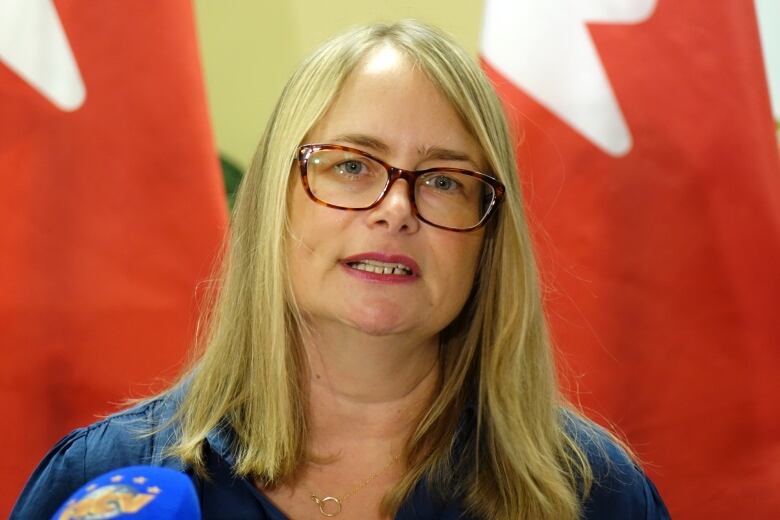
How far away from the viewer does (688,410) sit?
1.84m

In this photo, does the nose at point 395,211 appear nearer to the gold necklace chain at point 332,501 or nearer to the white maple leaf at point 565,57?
the gold necklace chain at point 332,501

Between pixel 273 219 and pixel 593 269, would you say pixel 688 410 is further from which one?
pixel 273 219

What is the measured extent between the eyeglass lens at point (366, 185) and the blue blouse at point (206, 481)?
0.34 metres

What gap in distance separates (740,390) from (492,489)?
2.37ft

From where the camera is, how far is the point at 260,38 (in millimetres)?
1882

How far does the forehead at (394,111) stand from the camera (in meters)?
1.26

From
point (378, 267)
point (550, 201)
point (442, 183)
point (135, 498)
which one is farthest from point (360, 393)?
point (550, 201)

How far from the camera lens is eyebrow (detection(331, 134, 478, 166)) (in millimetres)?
1258

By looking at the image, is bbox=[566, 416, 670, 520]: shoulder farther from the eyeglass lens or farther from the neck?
the eyeglass lens

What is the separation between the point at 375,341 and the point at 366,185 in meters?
0.20

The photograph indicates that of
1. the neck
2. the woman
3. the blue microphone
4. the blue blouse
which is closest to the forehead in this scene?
the woman

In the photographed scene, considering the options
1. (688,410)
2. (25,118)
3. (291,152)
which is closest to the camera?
(291,152)

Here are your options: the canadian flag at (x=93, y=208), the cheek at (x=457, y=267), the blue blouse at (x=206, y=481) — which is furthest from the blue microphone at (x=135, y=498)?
A: the canadian flag at (x=93, y=208)

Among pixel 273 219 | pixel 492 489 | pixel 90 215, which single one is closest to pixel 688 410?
pixel 492 489
